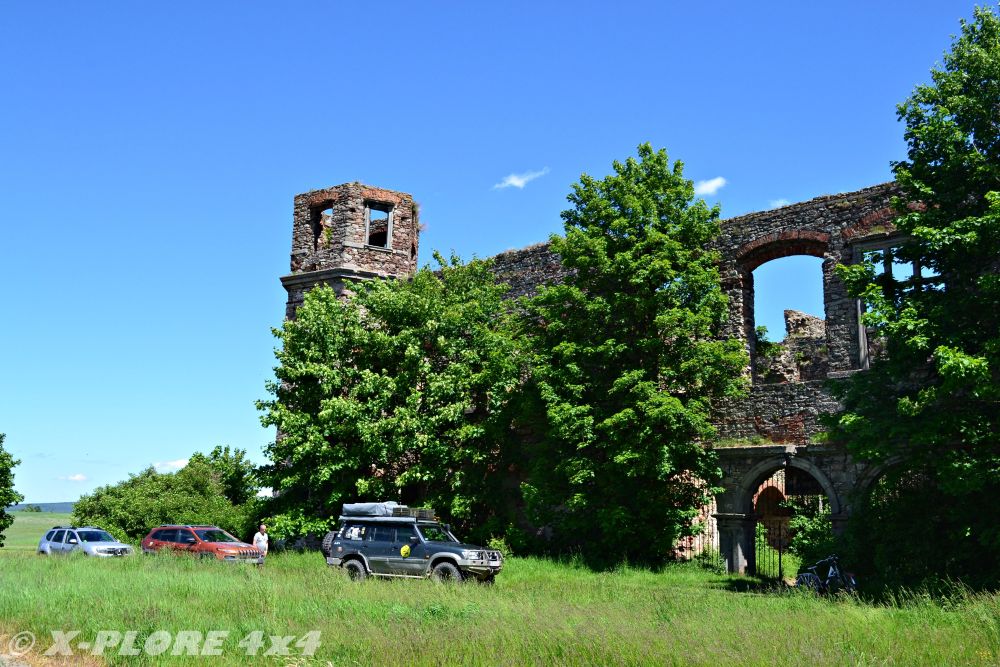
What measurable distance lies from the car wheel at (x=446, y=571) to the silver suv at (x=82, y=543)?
11.4 meters

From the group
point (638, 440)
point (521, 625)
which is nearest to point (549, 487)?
point (638, 440)

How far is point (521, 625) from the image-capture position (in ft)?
36.5

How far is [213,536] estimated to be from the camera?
24.7 meters

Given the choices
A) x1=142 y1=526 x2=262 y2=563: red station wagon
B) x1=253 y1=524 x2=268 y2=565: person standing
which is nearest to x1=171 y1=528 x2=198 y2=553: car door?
x1=142 y1=526 x2=262 y2=563: red station wagon

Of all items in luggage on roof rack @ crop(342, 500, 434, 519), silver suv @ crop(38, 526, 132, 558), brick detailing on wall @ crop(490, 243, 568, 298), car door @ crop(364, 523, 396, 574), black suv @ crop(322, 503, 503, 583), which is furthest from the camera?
brick detailing on wall @ crop(490, 243, 568, 298)

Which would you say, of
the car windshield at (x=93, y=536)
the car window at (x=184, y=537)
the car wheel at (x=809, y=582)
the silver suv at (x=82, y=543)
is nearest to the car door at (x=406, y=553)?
the car wheel at (x=809, y=582)

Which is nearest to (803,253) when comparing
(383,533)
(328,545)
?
(383,533)

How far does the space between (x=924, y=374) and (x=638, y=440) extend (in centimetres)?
580

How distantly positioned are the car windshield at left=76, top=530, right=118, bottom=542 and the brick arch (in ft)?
62.0

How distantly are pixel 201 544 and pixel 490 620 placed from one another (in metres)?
14.3

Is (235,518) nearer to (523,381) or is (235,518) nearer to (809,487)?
(523,381)

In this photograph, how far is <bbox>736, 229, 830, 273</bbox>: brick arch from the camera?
72.0 ft

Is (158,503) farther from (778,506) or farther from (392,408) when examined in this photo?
(778,506)

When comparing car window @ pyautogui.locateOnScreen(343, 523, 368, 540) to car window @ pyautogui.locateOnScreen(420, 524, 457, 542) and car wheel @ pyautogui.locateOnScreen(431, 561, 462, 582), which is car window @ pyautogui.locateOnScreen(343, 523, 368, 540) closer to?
car window @ pyautogui.locateOnScreen(420, 524, 457, 542)
